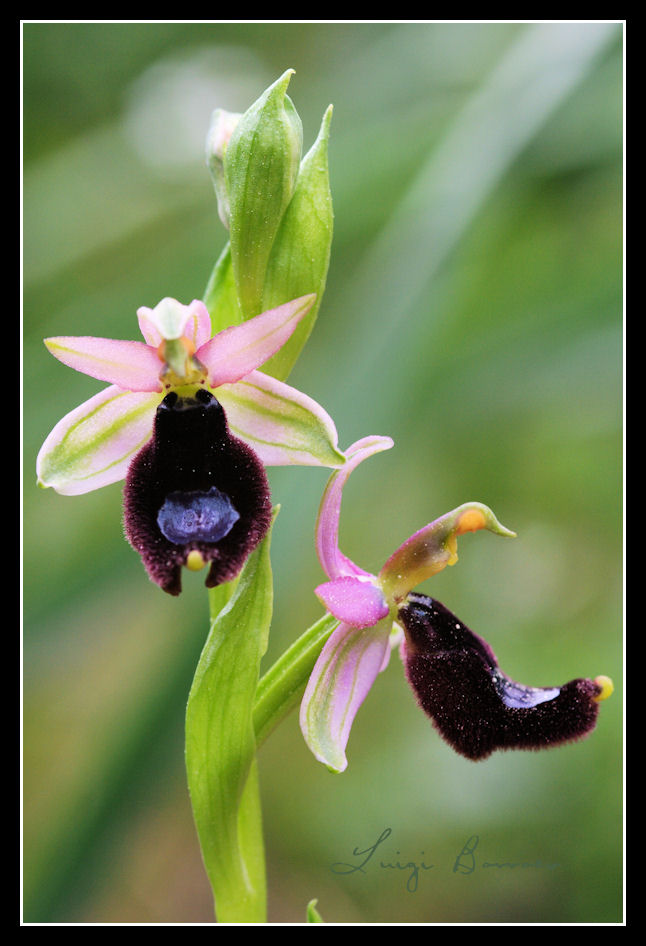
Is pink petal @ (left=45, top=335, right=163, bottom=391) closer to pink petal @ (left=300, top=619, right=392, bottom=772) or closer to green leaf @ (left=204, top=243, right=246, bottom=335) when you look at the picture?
green leaf @ (left=204, top=243, right=246, bottom=335)

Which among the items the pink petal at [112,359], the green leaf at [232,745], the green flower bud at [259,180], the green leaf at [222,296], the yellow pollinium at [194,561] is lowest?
the green leaf at [232,745]

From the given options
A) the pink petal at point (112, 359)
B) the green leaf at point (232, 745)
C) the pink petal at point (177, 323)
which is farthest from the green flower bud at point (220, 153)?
the green leaf at point (232, 745)

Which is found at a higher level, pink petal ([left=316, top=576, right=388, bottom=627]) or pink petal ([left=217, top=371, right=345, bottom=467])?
pink petal ([left=217, top=371, right=345, bottom=467])

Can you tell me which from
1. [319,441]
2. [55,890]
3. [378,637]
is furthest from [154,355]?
[55,890]

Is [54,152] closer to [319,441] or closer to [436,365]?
[436,365]

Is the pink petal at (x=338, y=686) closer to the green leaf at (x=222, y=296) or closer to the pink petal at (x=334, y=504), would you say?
the pink petal at (x=334, y=504)
